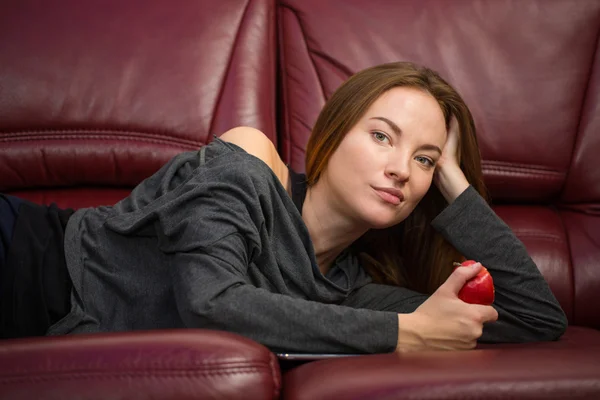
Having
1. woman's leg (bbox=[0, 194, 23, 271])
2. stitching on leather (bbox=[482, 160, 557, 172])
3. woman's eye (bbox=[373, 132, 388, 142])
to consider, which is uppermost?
woman's eye (bbox=[373, 132, 388, 142])

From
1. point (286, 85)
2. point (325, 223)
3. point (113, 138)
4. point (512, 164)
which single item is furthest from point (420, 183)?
point (113, 138)

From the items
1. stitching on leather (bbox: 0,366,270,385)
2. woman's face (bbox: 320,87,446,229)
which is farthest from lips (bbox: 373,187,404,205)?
stitching on leather (bbox: 0,366,270,385)

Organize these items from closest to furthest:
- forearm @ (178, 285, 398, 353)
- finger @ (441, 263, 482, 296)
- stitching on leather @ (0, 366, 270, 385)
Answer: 1. stitching on leather @ (0, 366, 270, 385)
2. forearm @ (178, 285, 398, 353)
3. finger @ (441, 263, 482, 296)

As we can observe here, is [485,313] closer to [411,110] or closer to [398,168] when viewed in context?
[398,168]

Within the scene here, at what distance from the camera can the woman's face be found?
1.30m

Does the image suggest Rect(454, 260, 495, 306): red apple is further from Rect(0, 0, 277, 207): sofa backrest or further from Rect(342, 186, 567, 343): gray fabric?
Rect(0, 0, 277, 207): sofa backrest

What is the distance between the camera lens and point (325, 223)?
1.41 metres

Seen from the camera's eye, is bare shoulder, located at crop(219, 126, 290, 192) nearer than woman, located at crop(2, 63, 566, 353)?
No

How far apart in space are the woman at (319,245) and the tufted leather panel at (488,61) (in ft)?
0.79

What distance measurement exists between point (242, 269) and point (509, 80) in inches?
37.2

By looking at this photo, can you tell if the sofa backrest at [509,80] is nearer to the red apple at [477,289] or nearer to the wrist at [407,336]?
the red apple at [477,289]

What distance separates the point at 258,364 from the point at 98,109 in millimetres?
972

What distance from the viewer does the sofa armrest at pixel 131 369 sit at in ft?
2.54

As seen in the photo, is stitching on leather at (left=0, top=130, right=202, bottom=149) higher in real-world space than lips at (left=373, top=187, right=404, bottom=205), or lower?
lower
